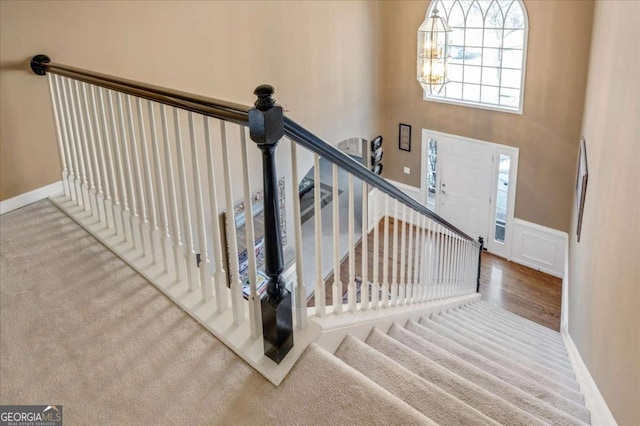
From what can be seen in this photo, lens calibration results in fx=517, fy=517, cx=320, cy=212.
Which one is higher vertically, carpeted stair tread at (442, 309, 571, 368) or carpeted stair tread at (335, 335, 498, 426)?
carpeted stair tread at (335, 335, 498, 426)

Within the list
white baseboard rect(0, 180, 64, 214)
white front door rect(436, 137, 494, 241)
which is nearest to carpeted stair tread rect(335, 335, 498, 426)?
white baseboard rect(0, 180, 64, 214)

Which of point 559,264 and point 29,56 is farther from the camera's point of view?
point 559,264

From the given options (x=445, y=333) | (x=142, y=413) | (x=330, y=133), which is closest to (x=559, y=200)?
(x=330, y=133)

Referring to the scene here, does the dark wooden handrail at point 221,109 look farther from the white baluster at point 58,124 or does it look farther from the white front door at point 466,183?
the white front door at point 466,183

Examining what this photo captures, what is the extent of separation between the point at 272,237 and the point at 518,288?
235 inches

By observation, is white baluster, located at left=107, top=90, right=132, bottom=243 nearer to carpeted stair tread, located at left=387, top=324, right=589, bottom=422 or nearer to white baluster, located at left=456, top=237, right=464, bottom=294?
carpeted stair tread, located at left=387, top=324, right=589, bottom=422

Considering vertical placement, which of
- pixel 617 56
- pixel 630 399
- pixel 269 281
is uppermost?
pixel 617 56

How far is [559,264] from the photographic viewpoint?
7.07 meters

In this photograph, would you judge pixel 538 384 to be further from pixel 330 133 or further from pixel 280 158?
pixel 330 133

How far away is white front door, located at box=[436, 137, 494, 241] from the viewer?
24.7ft

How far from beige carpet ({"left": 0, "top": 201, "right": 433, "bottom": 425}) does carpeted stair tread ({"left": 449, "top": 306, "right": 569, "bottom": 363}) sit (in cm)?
272

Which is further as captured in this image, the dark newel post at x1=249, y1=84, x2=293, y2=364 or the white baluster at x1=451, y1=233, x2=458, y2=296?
the white baluster at x1=451, y1=233, x2=458, y2=296

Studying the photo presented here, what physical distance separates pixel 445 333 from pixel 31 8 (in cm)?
321

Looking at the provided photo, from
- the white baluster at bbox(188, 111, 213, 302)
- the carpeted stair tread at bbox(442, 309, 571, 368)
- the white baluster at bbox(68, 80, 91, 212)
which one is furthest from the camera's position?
the carpeted stair tread at bbox(442, 309, 571, 368)
